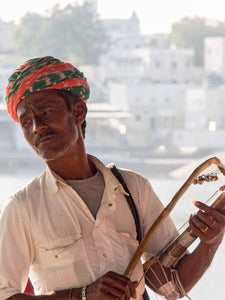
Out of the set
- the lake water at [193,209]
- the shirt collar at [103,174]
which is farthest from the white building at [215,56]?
the shirt collar at [103,174]

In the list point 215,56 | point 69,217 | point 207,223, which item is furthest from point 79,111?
point 215,56

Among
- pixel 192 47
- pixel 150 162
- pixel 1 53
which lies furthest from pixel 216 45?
pixel 1 53

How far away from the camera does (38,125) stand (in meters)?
1.08

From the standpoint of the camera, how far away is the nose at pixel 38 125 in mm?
1076

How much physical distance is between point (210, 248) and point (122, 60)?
15.4 m

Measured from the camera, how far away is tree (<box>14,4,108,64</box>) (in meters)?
14.7

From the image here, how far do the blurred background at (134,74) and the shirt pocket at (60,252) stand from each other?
1236 centimetres

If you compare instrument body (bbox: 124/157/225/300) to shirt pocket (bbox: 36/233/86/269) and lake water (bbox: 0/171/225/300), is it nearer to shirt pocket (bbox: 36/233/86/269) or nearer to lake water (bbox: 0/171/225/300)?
shirt pocket (bbox: 36/233/86/269)

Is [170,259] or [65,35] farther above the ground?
[170,259]

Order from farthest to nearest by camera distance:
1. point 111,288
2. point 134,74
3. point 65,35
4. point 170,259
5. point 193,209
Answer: point 134,74, point 65,35, point 193,209, point 170,259, point 111,288

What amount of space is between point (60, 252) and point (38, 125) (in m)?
0.21

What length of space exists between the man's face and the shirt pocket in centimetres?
14

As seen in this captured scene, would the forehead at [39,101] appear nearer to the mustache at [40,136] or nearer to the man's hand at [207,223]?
the mustache at [40,136]

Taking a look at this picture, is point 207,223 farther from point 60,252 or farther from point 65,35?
point 65,35
